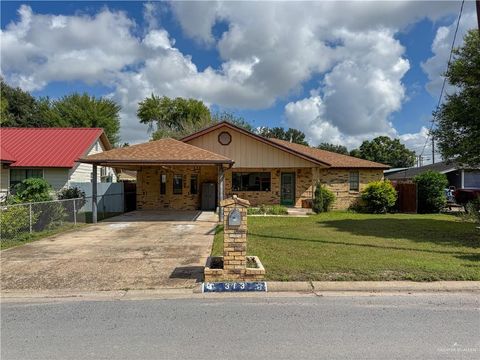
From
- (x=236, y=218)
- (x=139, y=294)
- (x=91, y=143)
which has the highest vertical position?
(x=91, y=143)

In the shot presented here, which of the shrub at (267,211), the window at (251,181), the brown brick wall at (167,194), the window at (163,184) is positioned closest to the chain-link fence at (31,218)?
the brown brick wall at (167,194)

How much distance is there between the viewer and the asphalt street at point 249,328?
4129 millimetres

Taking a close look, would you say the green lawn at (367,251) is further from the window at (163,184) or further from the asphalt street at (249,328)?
the window at (163,184)

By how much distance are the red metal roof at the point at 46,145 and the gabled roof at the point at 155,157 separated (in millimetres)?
6081

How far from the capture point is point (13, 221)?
11.5m

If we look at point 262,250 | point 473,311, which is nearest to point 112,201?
point 262,250

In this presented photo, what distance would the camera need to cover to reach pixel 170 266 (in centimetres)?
820

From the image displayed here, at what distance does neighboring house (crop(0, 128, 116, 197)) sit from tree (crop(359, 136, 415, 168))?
183 feet

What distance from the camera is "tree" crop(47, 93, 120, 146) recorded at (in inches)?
1731

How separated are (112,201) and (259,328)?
19075 mm

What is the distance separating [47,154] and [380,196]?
19.1 meters

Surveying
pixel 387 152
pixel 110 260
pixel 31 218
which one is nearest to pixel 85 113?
pixel 31 218

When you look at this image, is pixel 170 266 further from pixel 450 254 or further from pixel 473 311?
pixel 450 254

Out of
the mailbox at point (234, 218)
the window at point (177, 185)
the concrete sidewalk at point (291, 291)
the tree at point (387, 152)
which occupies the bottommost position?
the concrete sidewalk at point (291, 291)
